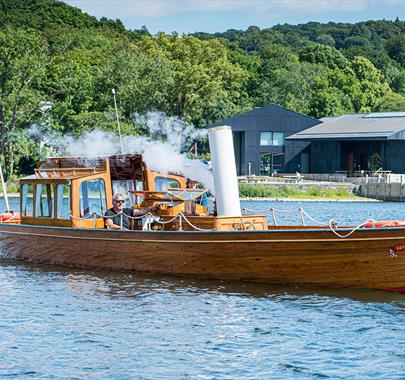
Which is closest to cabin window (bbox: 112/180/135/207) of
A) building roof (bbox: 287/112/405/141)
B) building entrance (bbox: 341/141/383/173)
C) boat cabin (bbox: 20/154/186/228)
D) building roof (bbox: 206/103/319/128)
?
boat cabin (bbox: 20/154/186/228)

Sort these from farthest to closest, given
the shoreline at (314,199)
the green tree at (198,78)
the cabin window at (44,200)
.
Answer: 1. the green tree at (198,78)
2. the shoreline at (314,199)
3. the cabin window at (44,200)

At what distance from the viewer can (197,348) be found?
15.8 m

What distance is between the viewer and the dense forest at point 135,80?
71.4 metres

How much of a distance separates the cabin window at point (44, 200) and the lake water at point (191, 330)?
2548 millimetres

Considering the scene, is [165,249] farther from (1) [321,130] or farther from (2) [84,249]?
(1) [321,130]

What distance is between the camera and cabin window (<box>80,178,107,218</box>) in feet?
80.5

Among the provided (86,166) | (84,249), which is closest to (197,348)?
(84,249)

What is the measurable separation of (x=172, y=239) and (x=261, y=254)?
2329 millimetres

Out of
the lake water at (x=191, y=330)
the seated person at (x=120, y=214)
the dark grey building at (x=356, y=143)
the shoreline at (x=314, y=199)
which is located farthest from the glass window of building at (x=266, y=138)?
the lake water at (x=191, y=330)

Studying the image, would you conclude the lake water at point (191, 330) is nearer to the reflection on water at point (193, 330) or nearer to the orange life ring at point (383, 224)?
the reflection on water at point (193, 330)

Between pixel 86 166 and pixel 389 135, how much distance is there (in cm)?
5150

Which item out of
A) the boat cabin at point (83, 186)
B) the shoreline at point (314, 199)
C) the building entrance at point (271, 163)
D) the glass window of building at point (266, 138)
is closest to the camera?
the boat cabin at point (83, 186)

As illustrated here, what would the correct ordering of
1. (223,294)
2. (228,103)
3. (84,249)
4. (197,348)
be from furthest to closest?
(228,103)
(84,249)
(223,294)
(197,348)

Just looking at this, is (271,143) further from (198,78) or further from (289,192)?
(289,192)
